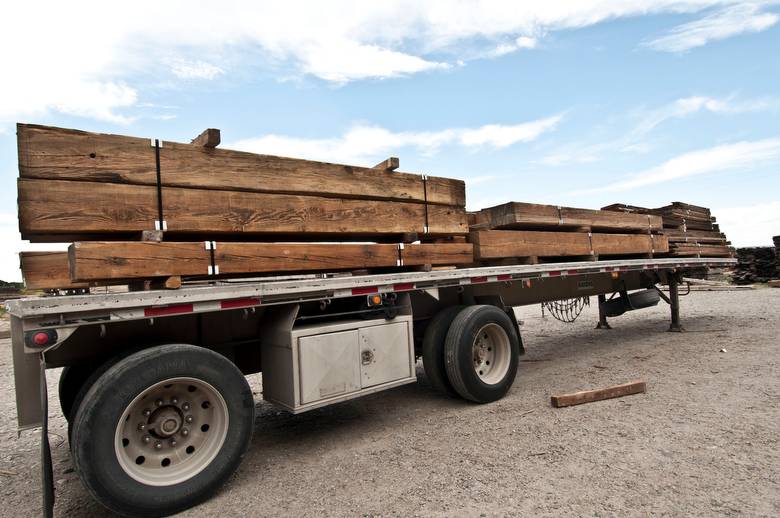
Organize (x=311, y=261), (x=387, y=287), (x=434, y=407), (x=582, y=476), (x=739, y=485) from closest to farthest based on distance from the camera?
(x=739, y=485) < (x=582, y=476) < (x=311, y=261) < (x=387, y=287) < (x=434, y=407)

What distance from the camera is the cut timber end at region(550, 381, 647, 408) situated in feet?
16.3

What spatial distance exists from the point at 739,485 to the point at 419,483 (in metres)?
2.12

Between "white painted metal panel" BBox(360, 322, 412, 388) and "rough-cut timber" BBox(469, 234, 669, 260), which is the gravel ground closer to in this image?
"white painted metal panel" BBox(360, 322, 412, 388)

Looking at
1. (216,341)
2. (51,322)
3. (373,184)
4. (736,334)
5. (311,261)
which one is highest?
(373,184)

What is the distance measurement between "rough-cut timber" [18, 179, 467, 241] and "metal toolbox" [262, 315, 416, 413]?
0.93 m

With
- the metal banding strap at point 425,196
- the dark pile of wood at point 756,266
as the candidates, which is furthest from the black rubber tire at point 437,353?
the dark pile of wood at point 756,266

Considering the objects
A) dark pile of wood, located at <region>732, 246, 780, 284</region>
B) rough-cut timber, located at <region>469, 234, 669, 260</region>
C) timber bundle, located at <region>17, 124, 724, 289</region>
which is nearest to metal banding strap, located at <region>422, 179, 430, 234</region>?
timber bundle, located at <region>17, 124, 724, 289</region>

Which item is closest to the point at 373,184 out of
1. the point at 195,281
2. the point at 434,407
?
the point at 195,281

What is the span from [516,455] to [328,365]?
1.71m

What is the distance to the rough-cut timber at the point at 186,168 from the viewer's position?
3191 mm

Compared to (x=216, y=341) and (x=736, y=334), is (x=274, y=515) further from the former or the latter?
(x=736, y=334)

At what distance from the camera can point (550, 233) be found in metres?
6.73

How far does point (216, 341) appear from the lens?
4.32 metres

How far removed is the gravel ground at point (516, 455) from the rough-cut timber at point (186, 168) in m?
2.33
